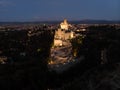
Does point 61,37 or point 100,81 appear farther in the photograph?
point 61,37

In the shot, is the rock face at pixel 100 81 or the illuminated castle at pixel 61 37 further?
the illuminated castle at pixel 61 37

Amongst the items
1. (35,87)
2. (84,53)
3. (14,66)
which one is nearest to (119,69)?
(35,87)

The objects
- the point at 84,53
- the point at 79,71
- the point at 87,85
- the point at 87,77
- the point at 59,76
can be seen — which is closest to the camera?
the point at 87,85

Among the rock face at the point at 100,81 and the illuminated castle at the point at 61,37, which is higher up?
the rock face at the point at 100,81

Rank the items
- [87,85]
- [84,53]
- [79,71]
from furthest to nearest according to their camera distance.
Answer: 1. [84,53]
2. [79,71]
3. [87,85]

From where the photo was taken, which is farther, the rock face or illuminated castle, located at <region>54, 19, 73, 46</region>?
illuminated castle, located at <region>54, 19, 73, 46</region>

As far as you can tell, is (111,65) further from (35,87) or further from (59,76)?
(35,87)

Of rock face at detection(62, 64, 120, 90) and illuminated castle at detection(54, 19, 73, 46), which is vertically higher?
rock face at detection(62, 64, 120, 90)

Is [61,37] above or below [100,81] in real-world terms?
below
